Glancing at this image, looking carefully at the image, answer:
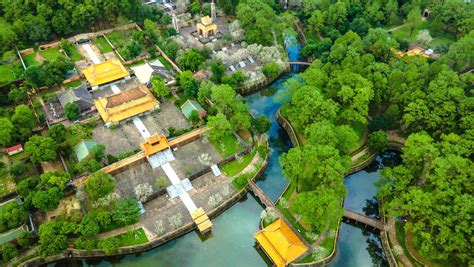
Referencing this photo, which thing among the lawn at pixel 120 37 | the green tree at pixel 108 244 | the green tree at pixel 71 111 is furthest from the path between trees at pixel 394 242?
the lawn at pixel 120 37

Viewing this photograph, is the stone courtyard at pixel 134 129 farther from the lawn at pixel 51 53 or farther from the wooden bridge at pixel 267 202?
the lawn at pixel 51 53

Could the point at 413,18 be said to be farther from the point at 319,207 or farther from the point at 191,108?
the point at 319,207

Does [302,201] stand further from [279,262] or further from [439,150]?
[439,150]

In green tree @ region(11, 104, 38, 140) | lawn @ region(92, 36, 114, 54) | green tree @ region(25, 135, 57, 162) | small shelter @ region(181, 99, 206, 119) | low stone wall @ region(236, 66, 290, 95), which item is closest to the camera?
green tree @ region(25, 135, 57, 162)

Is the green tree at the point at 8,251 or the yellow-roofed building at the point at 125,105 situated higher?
the yellow-roofed building at the point at 125,105

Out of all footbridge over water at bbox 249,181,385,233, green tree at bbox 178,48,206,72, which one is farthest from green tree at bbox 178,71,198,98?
footbridge over water at bbox 249,181,385,233

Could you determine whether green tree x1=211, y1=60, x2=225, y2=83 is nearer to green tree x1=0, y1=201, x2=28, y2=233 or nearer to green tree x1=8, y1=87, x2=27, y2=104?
green tree x1=8, y1=87, x2=27, y2=104
